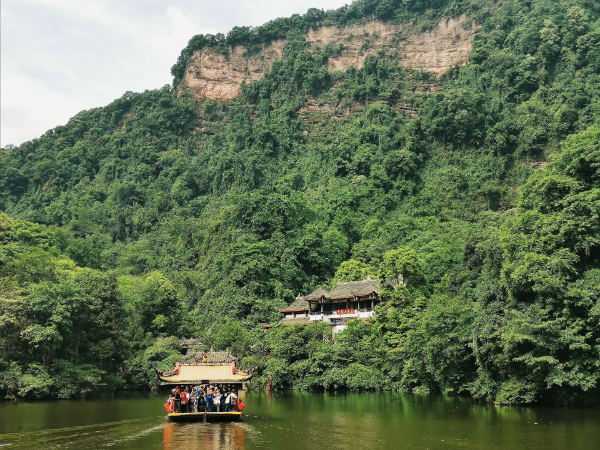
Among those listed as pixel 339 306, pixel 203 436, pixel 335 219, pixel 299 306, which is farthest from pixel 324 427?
pixel 335 219

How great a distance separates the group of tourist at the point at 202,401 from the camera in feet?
84.6

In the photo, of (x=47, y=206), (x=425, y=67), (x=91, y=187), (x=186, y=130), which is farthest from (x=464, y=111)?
(x=47, y=206)

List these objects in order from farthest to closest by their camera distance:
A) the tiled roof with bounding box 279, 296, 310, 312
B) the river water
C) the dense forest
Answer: the tiled roof with bounding box 279, 296, 310, 312 < the dense forest < the river water

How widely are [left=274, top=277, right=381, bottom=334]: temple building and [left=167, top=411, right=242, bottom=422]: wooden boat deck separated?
2144 centimetres

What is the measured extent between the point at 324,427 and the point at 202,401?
6.00 meters

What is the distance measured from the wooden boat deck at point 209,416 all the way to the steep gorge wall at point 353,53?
7984 centimetres

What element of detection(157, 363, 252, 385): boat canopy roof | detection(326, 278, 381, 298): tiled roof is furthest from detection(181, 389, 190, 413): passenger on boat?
detection(326, 278, 381, 298): tiled roof

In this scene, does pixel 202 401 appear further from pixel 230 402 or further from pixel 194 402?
pixel 230 402

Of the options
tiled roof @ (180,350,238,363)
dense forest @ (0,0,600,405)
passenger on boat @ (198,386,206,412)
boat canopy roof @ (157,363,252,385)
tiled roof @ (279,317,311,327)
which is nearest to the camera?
passenger on boat @ (198,386,206,412)

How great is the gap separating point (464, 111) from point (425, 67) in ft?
83.2

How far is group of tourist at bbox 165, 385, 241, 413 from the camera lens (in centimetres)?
2580

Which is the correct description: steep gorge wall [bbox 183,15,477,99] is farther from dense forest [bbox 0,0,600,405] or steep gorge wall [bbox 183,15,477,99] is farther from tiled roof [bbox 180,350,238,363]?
tiled roof [bbox 180,350,238,363]

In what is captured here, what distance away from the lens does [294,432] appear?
22.2 metres

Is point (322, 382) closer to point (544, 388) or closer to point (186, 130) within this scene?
point (544, 388)
